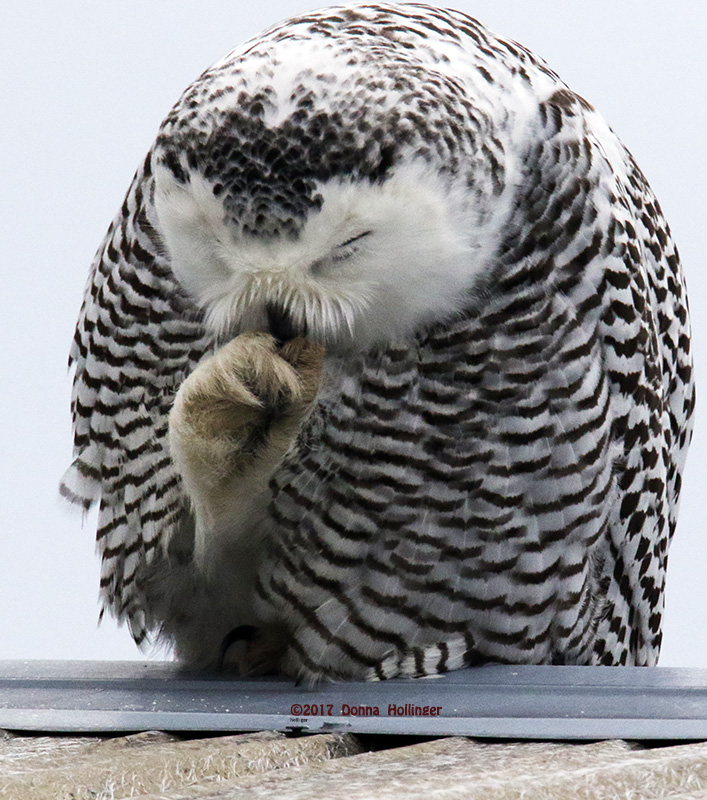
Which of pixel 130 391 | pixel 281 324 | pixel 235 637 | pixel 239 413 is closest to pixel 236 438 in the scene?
pixel 239 413

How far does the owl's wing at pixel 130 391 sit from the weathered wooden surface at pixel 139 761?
65 cm

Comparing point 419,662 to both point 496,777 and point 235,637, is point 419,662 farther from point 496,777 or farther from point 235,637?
→ point 496,777

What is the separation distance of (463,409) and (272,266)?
46cm

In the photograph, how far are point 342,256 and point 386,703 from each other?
64 centimetres

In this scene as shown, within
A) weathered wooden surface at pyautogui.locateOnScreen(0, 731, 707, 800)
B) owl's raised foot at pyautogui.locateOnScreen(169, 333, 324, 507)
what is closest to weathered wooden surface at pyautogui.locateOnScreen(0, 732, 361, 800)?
weathered wooden surface at pyautogui.locateOnScreen(0, 731, 707, 800)

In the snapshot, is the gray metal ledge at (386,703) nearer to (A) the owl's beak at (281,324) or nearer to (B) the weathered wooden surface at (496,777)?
(B) the weathered wooden surface at (496,777)

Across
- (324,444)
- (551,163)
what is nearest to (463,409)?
(324,444)

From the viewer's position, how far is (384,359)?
6.51 ft

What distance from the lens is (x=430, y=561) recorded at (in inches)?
82.8

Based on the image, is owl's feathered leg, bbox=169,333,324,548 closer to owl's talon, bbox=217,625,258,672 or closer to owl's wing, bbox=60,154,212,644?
owl's wing, bbox=60,154,212,644

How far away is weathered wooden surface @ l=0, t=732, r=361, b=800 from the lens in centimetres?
130

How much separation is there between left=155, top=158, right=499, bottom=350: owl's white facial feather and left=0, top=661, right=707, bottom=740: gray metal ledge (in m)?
0.53

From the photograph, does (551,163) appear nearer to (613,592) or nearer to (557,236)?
(557,236)

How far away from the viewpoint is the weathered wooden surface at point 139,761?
4.27ft
